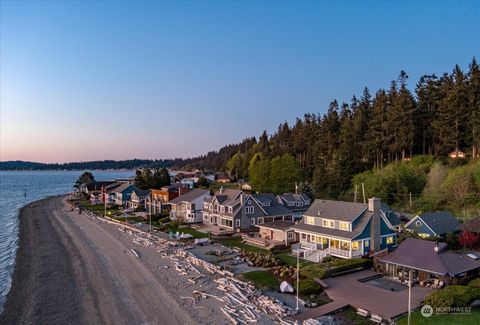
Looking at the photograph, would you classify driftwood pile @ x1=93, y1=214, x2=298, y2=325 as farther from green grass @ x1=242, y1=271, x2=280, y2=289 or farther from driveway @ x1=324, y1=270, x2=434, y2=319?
driveway @ x1=324, y1=270, x2=434, y2=319

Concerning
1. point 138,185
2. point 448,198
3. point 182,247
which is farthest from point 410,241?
point 138,185

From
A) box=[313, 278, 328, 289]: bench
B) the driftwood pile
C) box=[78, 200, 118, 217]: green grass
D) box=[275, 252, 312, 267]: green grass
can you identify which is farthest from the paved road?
box=[78, 200, 118, 217]: green grass

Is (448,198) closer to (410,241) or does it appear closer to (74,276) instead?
(410,241)

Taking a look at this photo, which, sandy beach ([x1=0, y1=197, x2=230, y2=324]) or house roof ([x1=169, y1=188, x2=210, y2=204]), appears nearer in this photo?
sandy beach ([x1=0, y1=197, x2=230, y2=324])

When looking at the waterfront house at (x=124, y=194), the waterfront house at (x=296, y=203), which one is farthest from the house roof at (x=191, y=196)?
the waterfront house at (x=124, y=194)

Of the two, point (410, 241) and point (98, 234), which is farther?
point (98, 234)

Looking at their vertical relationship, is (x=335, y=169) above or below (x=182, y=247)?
above
